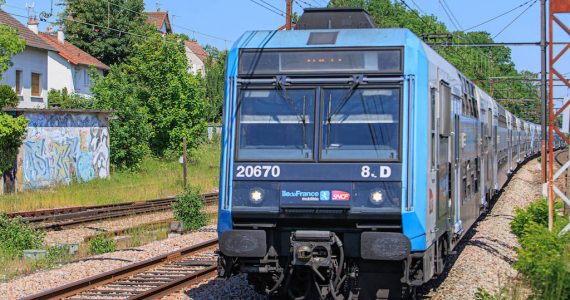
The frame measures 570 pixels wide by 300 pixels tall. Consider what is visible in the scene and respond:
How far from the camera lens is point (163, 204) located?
27.4 metres

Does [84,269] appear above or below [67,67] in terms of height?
below

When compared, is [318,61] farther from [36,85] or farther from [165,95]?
[36,85]

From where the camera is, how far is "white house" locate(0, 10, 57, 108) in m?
44.8

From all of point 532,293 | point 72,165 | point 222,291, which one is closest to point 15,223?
point 222,291

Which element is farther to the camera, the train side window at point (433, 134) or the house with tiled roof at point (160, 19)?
the house with tiled roof at point (160, 19)

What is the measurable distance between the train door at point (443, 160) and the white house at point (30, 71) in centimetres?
3697

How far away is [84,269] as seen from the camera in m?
13.6

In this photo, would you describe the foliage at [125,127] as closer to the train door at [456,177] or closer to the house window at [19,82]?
the house window at [19,82]

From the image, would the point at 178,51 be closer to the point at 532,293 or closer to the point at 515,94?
the point at 532,293

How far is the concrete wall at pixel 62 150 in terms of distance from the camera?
31641 millimetres

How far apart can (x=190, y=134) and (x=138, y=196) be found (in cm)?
1195

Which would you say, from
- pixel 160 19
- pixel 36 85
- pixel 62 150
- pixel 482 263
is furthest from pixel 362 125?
pixel 160 19

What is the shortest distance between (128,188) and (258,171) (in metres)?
25.1

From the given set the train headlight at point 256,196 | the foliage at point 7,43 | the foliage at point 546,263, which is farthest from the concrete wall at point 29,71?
the train headlight at point 256,196
